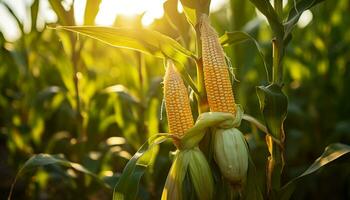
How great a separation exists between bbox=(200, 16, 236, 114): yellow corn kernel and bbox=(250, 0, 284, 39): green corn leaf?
0.59 feet

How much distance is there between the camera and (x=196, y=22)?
1533 millimetres

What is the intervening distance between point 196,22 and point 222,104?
289 mm

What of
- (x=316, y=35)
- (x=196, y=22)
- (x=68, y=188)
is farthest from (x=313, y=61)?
(x=196, y=22)

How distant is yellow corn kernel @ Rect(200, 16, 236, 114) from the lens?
142 centimetres

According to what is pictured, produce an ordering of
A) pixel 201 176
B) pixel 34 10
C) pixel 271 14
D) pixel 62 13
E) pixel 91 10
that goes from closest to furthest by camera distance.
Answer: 1. pixel 201 176
2. pixel 271 14
3. pixel 91 10
4. pixel 62 13
5. pixel 34 10

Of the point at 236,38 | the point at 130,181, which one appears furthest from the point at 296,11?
the point at 130,181

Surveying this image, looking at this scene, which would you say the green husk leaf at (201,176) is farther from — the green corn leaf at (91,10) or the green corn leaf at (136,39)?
the green corn leaf at (91,10)

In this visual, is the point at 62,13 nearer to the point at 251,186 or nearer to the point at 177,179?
the point at 177,179

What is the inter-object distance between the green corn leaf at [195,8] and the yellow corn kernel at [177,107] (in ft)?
0.68

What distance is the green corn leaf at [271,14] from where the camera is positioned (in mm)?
1495

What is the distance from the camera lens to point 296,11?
5.08ft

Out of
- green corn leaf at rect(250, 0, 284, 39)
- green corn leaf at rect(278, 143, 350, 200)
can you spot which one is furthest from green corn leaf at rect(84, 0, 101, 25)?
green corn leaf at rect(278, 143, 350, 200)

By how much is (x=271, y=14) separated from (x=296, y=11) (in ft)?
0.33

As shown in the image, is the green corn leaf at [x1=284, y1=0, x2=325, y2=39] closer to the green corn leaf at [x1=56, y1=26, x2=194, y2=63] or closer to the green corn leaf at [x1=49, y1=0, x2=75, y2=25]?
the green corn leaf at [x1=56, y1=26, x2=194, y2=63]
